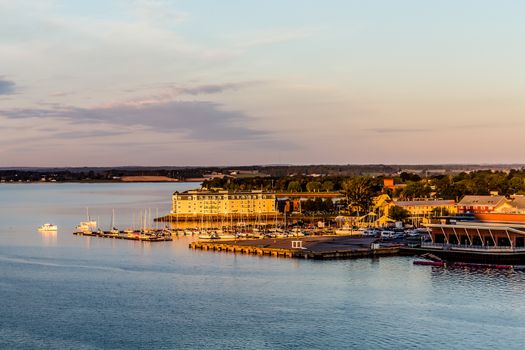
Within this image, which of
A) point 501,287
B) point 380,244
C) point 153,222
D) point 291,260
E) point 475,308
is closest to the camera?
point 475,308

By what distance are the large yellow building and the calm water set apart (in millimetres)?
29313

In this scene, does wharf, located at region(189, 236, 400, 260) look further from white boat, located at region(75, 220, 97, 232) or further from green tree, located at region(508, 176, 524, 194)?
green tree, located at region(508, 176, 524, 194)

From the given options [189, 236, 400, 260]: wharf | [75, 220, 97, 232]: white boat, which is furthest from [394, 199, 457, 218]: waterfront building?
[75, 220, 97, 232]: white boat

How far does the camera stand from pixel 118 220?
207ft

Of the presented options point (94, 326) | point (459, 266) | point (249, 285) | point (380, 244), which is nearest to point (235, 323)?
point (94, 326)

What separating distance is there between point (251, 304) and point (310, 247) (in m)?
14.6

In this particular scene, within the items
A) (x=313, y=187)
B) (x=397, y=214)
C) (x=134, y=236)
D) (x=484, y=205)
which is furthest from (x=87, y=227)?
(x=313, y=187)

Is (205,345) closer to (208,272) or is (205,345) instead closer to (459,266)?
(208,272)

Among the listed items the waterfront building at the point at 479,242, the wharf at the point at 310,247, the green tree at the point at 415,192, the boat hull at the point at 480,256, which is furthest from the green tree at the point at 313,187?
the boat hull at the point at 480,256

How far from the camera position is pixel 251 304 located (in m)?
24.3

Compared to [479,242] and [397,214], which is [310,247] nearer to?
[479,242]

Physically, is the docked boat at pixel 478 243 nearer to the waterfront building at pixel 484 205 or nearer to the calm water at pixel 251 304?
the calm water at pixel 251 304

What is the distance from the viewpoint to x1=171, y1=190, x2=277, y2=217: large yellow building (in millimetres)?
66625

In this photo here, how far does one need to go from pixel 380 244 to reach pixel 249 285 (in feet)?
42.3
